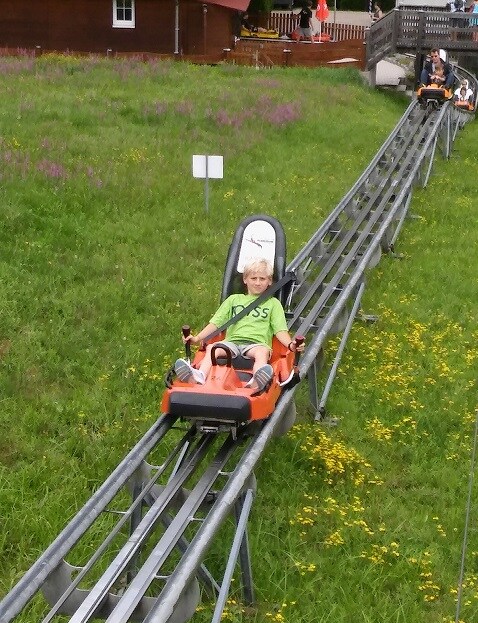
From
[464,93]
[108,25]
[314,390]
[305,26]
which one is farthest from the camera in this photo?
[305,26]

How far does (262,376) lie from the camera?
5738 millimetres

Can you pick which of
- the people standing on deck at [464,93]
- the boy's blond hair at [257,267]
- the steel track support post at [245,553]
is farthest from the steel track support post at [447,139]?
the steel track support post at [245,553]

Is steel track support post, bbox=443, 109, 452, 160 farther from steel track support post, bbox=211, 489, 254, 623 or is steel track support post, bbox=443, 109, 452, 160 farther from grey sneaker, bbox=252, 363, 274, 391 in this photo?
steel track support post, bbox=211, 489, 254, 623

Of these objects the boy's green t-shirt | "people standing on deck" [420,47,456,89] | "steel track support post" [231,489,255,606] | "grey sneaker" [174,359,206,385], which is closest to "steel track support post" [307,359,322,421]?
the boy's green t-shirt

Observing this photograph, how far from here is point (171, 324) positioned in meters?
8.98

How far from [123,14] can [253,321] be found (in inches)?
1001

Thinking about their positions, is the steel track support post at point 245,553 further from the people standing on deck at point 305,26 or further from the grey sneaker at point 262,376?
the people standing on deck at point 305,26

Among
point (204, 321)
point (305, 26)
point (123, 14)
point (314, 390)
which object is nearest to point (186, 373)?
point (314, 390)

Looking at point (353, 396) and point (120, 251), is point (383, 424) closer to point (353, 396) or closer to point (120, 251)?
point (353, 396)

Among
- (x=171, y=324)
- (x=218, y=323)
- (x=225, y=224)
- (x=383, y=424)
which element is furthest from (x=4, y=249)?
(x=383, y=424)

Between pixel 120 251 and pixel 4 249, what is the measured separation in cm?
142

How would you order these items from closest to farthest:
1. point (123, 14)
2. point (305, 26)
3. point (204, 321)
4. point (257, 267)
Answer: point (257, 267), point (204, 321), point (123, 14), point (305, 26)

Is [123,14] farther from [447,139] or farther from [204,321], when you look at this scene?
[204,321]

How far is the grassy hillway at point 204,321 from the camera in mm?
5617
